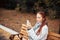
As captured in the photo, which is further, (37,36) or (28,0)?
(28,0)

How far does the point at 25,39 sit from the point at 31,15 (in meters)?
3.34

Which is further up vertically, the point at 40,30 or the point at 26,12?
the point at 26,12

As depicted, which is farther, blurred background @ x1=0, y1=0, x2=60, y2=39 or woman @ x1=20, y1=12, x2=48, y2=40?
blurred background @ x1=0, y1=0, x2=60, y2=39

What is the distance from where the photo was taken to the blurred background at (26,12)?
6188mm

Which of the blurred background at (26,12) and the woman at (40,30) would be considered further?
the blurred background at (26,12)

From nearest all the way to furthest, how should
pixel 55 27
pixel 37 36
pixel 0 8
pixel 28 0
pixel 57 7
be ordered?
pixel 37 36 < pixel 55 27 < pixel 57 7 < pixel 28 0 < pixel 0 8

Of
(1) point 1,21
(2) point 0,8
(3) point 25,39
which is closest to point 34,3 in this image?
(1) point 1,21

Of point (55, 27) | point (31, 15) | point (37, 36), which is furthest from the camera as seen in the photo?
point (31, 15)

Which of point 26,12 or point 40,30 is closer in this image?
point 40,30

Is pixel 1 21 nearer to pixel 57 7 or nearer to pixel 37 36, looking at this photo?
pixel 57 7

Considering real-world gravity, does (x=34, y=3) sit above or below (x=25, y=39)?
above

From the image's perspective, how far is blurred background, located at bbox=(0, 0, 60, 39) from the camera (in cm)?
619

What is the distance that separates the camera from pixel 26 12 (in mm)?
7492

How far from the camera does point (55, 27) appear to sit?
19.0 feet
